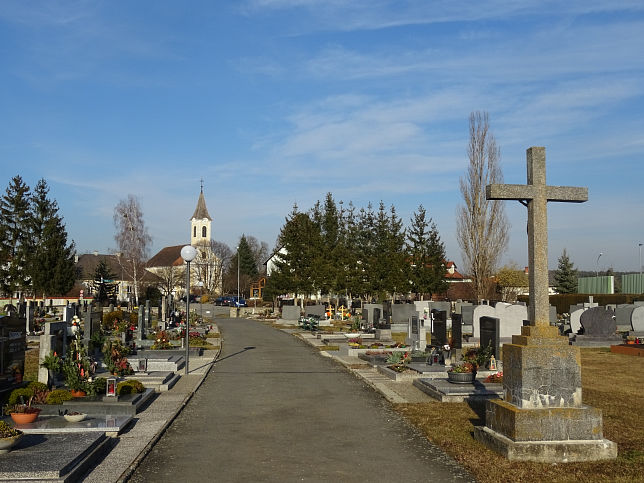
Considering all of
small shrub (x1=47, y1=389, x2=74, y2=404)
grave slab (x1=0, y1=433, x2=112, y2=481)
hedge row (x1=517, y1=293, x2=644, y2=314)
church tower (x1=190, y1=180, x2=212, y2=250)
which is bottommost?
grave slab (x1=0, y1=433, x2=112, y2=481)

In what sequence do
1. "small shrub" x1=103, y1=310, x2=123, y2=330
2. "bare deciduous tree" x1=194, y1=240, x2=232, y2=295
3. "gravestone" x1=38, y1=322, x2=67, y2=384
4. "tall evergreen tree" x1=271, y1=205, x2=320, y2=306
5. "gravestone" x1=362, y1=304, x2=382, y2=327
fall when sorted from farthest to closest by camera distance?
1. "bare deciduous tree" x1=194, y1=240, x2=232, y2=295
2. "tall evergreen tree" x1=271, y1=205, x2=320, y2=306
3. "small shrub" x1=103, y1=310, x2=123, y2=330
4. "gravestone" x1=362, y1=304, x2=382, y2=327
5. "gravestone" x1=38, y1=322, x2=67, y2=384

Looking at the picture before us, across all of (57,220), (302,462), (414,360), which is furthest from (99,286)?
(302,462)

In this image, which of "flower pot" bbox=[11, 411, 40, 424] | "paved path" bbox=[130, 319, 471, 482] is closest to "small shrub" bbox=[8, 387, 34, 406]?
"flower pot" bbox=[11, 411, 40, 424]

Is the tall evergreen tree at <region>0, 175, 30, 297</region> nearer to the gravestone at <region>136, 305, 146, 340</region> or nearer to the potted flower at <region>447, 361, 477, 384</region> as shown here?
the gravestone at <region>136, 305, 146, 340</region>

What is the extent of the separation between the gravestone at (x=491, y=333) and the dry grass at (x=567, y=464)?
91.0 inches

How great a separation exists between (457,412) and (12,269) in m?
53.4

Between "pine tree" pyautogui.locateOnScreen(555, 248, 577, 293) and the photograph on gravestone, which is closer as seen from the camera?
the photograph on gravestone

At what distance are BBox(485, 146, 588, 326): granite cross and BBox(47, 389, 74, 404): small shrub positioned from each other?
7.66 metres

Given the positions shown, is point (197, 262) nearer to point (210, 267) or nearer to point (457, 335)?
point (210, 267)

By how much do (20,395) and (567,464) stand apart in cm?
843

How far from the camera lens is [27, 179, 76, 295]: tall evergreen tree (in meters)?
52.9

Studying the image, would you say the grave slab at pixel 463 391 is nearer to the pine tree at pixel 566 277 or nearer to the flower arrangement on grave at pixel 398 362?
the flower arrangement on grave at pixel 398 362

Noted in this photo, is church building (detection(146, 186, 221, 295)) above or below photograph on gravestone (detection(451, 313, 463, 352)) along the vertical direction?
above

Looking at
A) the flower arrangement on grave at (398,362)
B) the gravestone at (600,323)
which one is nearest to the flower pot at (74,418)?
the flower arrangement on grave at (398,362)
